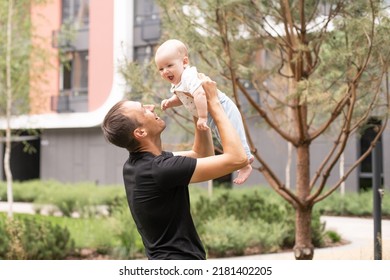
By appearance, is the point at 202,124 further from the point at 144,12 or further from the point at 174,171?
the point at 144,12

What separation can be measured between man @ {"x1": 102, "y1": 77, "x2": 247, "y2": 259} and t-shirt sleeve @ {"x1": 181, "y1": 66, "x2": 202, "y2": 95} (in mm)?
35

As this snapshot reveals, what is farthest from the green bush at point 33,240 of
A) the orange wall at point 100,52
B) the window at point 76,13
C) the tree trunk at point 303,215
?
the window at point 76,13

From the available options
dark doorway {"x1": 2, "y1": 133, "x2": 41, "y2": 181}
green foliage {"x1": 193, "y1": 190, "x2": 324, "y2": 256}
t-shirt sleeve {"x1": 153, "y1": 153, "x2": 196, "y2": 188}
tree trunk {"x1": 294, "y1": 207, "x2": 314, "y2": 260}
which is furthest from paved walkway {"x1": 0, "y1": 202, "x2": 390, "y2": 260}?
dark doorway {"x1": 2, "y1": 133, "x2": 41, "y2": 181}

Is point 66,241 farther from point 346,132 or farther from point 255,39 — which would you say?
point 346,132

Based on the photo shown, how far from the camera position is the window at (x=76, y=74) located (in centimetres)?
916

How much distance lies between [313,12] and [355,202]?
414cm

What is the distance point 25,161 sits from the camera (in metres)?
12.3

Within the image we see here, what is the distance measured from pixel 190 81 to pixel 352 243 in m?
4.90

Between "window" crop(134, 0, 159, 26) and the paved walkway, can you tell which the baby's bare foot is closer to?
the paved walkway

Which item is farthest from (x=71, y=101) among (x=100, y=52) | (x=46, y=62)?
(x=100, y=52)

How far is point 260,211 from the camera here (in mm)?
7520

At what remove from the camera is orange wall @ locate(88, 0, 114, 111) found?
8242mm
